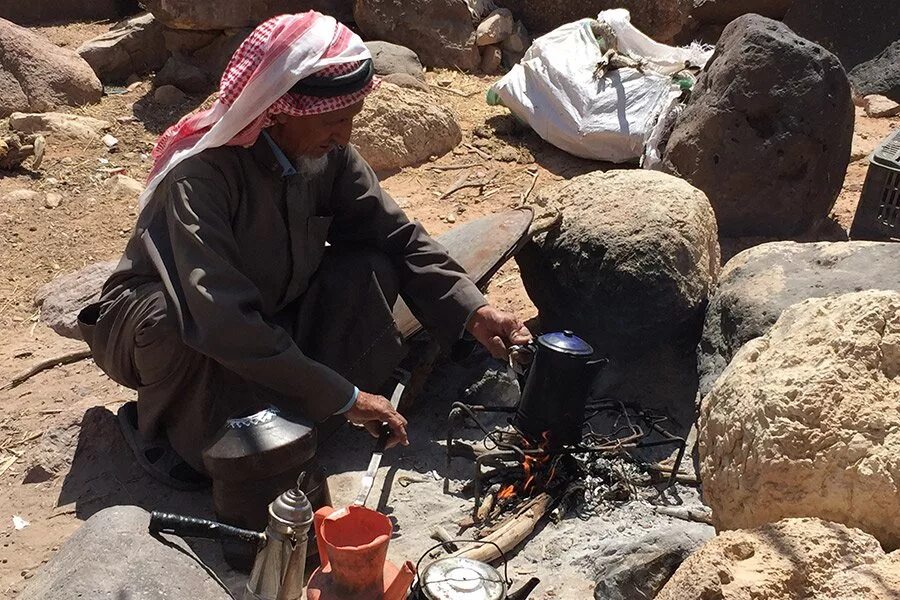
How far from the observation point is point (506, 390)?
4.32 m

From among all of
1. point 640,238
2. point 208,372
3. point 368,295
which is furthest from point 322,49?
point 640,238

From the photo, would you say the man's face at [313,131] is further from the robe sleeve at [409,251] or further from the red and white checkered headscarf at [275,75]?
the robe sleeve at [409,251]

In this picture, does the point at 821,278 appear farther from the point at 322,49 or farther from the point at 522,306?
the point at 322,49

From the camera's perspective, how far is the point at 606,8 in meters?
8.91

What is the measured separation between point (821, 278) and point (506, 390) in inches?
Result: 52.4

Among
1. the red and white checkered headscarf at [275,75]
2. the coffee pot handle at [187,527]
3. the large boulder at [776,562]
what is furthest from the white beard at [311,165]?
the large boulder at [776,562]

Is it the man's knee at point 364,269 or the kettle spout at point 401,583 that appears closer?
the kettle spout at point 401,583

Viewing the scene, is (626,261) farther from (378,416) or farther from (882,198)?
(882,198)

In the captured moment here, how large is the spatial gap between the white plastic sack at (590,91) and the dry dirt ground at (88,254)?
0.76 feet

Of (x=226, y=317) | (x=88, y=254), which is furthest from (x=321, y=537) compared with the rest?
(x=88, y=254)

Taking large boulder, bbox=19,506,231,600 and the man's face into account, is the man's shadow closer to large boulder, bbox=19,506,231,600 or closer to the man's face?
large boulder, bbox=19,506,231,600

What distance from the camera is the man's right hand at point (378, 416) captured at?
3396 mm

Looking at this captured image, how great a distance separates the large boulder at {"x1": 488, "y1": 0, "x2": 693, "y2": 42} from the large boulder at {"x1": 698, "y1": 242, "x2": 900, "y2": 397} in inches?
196

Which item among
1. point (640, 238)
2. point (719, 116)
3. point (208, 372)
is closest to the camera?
point (208, 372)
